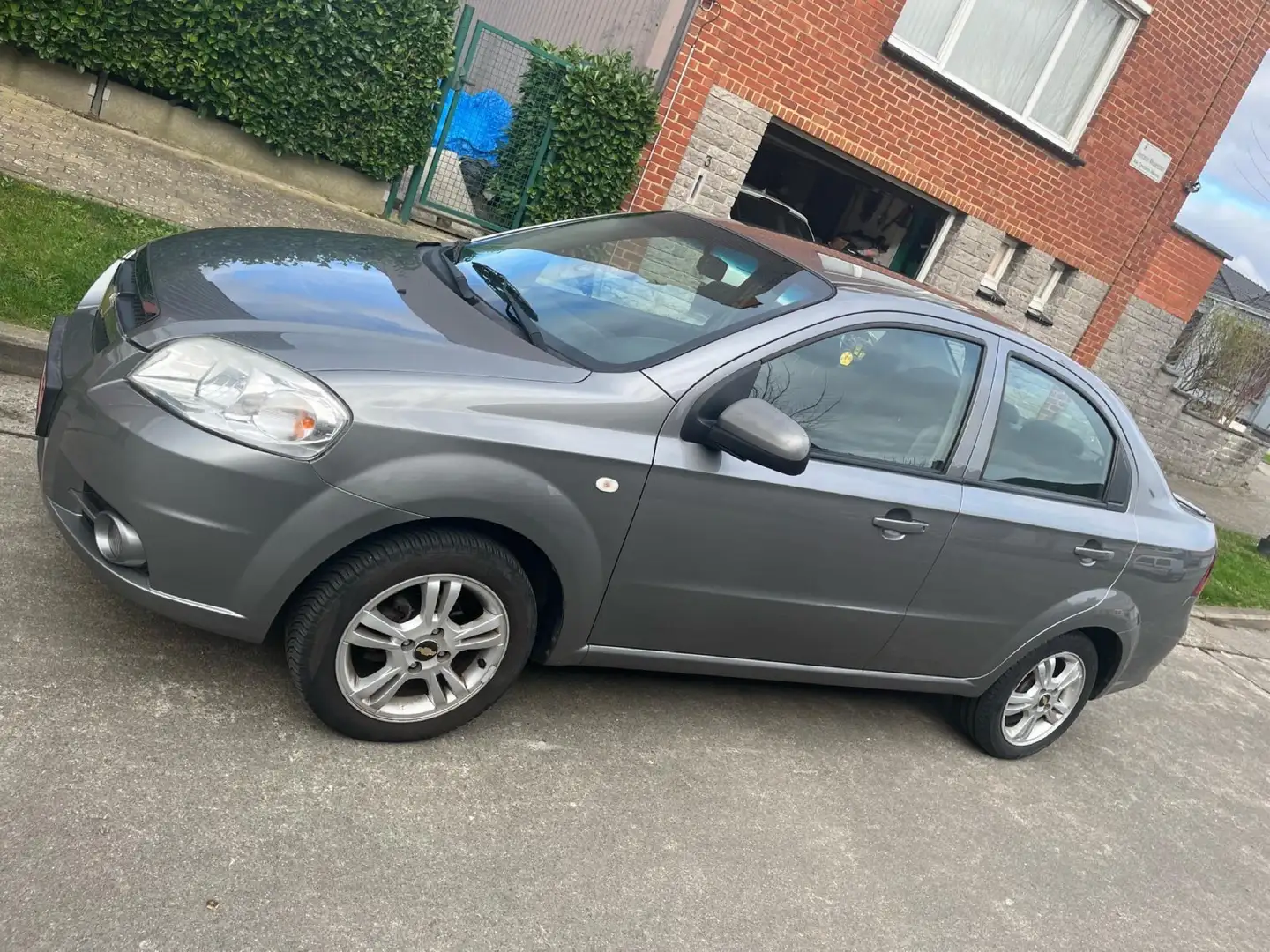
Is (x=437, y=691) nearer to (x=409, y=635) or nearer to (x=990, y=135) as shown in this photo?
(x=409, y=635)

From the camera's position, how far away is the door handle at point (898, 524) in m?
3.43

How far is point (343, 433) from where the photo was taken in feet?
8.54

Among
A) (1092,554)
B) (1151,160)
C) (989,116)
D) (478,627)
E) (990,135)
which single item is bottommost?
(478,627)

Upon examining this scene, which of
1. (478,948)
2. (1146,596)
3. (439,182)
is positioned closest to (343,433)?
(478,948)

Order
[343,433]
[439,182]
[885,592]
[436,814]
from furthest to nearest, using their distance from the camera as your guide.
A: 1. [439,182]
2. [885,592]
3. [436,814]
4. [343,433]

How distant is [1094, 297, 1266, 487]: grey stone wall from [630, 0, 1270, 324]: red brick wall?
67 centimetres

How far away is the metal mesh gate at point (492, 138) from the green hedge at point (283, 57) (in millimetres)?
441

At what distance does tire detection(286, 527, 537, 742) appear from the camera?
274 cm

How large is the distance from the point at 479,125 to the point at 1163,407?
10616mm

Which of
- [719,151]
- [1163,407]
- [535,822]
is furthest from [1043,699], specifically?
[1163,407]

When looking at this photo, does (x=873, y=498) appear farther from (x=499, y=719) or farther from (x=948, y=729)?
(x=948, y=729)

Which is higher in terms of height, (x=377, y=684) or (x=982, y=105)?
(x=982, y=105)

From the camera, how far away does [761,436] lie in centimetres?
288

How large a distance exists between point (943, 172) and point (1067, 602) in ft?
25.5
